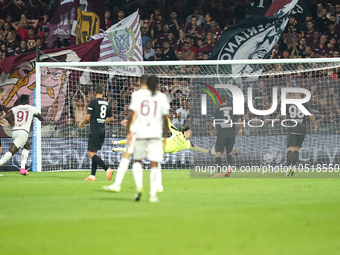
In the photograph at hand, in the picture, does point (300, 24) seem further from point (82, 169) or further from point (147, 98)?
point (147, 98)

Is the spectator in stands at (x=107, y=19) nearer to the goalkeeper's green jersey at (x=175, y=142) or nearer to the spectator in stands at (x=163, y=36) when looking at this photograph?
the spectator in stands at (x=163, y=36)

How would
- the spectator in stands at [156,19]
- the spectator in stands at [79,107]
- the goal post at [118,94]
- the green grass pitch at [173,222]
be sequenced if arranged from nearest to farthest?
the green grass pitch at [173,222] < the goal post at [118,94] < the spectator in stands at [79,107] < the spectator in stands at [156,19]

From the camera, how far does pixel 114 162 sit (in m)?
15.0

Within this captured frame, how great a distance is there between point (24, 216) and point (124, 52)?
1159cm

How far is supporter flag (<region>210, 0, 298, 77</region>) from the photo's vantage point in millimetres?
16078

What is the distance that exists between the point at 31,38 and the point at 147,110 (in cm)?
1295

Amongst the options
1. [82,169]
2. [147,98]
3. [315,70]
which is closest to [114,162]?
[82,169]

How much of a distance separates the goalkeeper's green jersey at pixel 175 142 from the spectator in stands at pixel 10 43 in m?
7.40

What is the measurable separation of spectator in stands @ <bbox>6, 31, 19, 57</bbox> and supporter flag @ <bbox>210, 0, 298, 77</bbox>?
7.68 metres

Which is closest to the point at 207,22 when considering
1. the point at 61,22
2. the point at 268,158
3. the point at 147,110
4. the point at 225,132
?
the point at 61,22

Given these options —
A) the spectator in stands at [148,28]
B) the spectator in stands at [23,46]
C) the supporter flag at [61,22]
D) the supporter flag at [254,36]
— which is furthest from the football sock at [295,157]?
the spectator in stands at [23,46]

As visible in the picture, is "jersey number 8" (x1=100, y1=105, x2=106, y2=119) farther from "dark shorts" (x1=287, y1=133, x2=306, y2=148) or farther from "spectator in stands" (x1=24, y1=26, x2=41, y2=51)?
"spectator in stands" (x1=24, y1=26, x2=41, y2=51)

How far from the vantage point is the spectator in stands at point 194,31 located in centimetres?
1817

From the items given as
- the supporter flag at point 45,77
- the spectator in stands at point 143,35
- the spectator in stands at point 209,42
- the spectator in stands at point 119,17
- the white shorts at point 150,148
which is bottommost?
the white shorts at point 150,148
